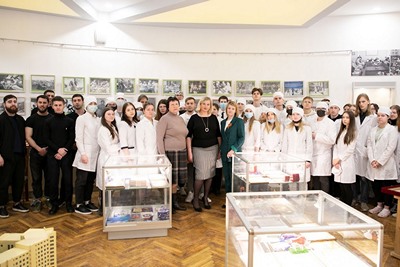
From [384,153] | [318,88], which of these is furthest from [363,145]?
[318,88]

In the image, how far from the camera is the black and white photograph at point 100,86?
877 cm

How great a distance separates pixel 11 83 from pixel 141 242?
561cm

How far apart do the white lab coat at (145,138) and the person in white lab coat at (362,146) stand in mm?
3766

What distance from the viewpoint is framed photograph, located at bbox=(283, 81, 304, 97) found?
938cm

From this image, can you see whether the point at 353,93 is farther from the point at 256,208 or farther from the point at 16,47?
the point at 16,47

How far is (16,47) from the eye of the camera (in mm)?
7980

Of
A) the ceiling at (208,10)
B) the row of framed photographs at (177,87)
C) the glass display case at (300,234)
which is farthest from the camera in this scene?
the row of framed photographs at (177,87)

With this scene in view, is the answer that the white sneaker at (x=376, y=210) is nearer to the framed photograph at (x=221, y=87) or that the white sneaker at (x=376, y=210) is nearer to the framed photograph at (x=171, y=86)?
the framed photograph at (x=221, y=87)

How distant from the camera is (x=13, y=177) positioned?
583cm

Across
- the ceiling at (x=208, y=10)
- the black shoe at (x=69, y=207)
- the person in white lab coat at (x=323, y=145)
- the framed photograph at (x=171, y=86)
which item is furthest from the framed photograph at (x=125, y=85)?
the person in white lab coat at (x=323, y=145)

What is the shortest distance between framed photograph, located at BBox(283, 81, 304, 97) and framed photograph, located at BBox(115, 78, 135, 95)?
4120mm

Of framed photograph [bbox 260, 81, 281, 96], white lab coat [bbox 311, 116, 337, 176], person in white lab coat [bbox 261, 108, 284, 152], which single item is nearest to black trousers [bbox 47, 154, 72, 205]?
person in white lab coat [bbox 261, 108, 284, 152]

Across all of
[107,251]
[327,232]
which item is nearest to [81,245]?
[107,251]

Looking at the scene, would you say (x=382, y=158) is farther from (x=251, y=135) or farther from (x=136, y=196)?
(x=136, y=196)
